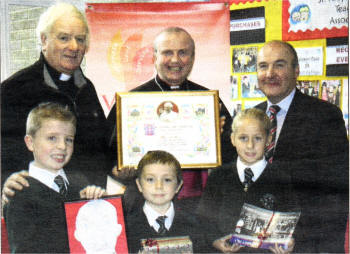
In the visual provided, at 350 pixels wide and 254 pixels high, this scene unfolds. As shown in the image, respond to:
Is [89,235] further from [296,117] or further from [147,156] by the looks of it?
[296,117]

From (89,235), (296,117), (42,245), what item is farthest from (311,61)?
(42,245)

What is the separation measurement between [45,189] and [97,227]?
16 centimetres

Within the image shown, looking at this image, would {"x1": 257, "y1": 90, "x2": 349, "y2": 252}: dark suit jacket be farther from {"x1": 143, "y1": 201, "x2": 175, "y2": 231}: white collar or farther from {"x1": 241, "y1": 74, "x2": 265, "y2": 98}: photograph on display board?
{"x1": 143, "y1": 201, "x2": 175, "y2": 231}: white collar

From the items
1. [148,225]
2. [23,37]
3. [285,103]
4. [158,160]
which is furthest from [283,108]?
[23,37]

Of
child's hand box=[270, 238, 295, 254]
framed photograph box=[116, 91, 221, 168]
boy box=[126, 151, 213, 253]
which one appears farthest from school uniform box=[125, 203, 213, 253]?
child's hand box=[270, 238, 295, 254]

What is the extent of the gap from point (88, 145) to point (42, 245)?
271 millimetres

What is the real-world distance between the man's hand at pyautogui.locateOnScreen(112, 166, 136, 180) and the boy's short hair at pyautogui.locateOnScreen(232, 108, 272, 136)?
0.27 m

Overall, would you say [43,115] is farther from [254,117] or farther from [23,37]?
[254,117]

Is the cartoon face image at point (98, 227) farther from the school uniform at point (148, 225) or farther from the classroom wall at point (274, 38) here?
the classroom wall at point (274, 38)

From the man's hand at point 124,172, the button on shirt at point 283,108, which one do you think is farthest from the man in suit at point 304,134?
the man's hand at point 124,172

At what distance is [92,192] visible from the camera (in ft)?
3.43

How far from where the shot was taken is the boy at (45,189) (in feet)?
3.31

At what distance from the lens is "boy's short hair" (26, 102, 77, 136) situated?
1.01 m

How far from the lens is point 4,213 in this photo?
1034 millimetres
